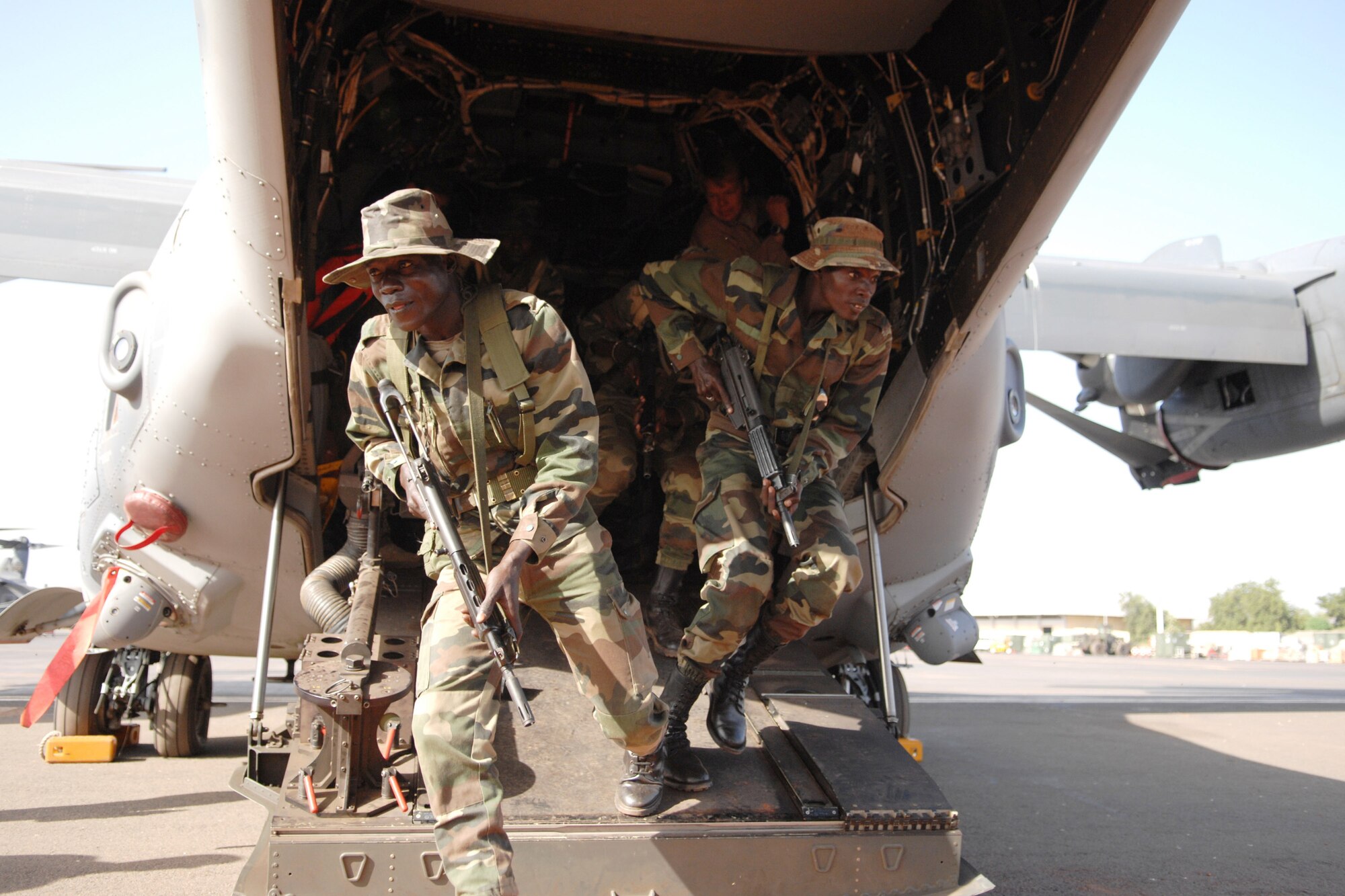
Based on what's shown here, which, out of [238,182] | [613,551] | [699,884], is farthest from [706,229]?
[699,884]

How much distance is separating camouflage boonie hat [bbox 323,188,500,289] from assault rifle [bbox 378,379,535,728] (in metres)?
0.43

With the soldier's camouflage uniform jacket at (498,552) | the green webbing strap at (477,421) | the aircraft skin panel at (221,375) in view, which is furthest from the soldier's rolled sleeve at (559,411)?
the aircraft skin panel at (221,375)

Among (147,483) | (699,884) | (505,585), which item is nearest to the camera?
(505,585)

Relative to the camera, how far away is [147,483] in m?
4.65

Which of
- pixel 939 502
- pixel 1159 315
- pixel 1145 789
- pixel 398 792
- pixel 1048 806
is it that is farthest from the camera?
pixel 1159 315

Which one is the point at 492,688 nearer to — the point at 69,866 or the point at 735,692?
the point at 735,692

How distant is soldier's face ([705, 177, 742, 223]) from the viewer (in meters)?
5.23

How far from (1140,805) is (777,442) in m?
3.23

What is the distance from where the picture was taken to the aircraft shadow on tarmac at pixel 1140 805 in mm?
4168

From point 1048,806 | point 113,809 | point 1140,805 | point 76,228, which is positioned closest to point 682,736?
point 1048,806

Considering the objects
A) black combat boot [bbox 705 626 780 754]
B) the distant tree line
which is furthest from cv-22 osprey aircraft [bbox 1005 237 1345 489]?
the distant tree line

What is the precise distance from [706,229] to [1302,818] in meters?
4.22

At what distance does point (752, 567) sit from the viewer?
3.61 m

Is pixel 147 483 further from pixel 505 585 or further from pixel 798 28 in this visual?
pixel 798 28
